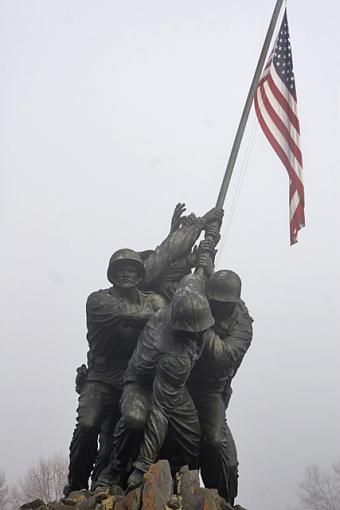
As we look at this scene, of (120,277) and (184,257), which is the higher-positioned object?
(184,257)

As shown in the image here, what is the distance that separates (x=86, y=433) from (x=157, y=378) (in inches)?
44.4

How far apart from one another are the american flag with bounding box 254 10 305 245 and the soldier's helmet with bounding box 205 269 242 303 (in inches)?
89.4

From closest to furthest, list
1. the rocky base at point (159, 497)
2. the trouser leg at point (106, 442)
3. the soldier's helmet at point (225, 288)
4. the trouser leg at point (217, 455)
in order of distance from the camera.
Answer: the rocky base at point (159, 497) < the trouser leg at point (217, 455) < the trouser leg at point (106, 442) < the soldier's helmet at point (225, 288)

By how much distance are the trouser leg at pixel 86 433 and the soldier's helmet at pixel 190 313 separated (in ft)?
4.44

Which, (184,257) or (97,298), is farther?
(184,257)

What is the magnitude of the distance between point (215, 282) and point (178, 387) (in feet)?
4.40

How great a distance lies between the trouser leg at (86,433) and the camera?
227 inches

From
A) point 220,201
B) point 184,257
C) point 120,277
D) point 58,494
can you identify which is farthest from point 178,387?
point 58,494

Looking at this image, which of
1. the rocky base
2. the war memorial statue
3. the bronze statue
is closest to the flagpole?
the war memorial statue

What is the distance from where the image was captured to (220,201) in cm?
773

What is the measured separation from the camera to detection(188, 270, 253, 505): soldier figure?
5.59 meters

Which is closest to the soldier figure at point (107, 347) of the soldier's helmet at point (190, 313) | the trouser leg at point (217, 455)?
the soldier's helmet at point (190, 313)

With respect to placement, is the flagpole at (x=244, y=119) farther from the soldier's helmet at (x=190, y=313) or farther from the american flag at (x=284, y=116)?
the soldier's helmet at (x=190, y=313)

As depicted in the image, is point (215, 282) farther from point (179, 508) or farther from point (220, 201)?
point (179, 508)
